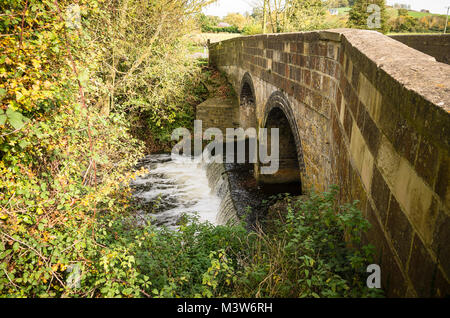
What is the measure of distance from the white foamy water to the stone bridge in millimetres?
4232

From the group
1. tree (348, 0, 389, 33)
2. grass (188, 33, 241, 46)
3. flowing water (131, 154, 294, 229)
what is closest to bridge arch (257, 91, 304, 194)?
flowing water (131, 154, 294, 229)

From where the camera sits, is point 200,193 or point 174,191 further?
point 174,191

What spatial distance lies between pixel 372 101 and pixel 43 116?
378 centimetres

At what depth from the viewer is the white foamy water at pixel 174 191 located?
8.33 metres

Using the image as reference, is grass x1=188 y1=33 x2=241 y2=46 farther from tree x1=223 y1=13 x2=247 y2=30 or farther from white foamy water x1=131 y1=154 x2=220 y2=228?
tree x1=223 y1=13 x2=247 y2=30

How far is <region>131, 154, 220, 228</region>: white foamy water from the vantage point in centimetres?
833

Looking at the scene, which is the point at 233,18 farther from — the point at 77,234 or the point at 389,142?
the point at 389,142

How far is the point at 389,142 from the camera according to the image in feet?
5.75

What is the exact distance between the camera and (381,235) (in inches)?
69.7

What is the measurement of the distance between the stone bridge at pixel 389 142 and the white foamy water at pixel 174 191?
423 cm

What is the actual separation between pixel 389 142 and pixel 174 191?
8.63m
